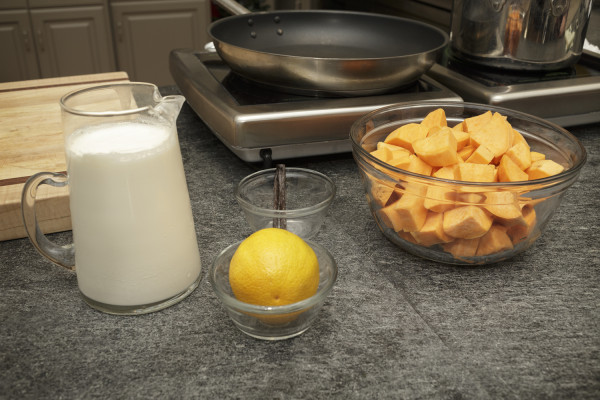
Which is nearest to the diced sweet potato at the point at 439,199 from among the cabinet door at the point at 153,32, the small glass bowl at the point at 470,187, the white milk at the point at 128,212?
the small glass bowl at the point at 470,187

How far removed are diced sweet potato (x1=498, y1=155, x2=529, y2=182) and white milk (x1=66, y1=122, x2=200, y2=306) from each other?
1.28 feet

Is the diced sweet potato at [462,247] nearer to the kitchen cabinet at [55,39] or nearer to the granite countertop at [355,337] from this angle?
the granite countertop at [355,337]

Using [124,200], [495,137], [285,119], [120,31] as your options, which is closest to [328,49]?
[285,119]

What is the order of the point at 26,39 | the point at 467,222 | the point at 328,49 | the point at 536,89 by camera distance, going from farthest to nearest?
the point at 26,39 < the point at 328,49 < the point at 536,89 < the point at 467,222

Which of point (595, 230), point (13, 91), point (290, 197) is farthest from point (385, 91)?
point (13, 91)

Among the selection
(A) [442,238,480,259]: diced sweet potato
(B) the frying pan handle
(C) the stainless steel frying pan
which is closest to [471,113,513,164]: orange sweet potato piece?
(A) [442,238,480,259]: diced sweet potato

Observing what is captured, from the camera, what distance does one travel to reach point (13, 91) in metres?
1.14

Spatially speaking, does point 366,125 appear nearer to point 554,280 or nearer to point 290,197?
point 290,197

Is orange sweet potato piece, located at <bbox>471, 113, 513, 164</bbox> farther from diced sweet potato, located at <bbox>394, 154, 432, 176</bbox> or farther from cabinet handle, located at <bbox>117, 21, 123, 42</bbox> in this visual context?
cabinet handle, located at <bbox>117, 21, 123, 42</bbox>

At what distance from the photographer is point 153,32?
9.39 ft

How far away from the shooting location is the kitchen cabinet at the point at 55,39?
261 centimetres

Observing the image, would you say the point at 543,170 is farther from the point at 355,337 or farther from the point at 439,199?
the point at 355,337

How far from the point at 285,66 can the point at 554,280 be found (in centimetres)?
51

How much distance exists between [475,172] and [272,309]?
0.31 m
